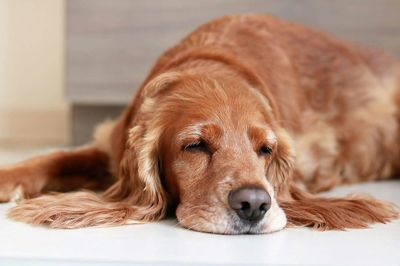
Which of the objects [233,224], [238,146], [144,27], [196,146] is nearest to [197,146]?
[196,146]

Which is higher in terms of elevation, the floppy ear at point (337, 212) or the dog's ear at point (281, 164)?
the dog's ear at point (281, 164)

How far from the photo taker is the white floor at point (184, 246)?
1438 millimetres

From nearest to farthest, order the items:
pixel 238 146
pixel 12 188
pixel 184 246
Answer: pixel 184 246
pixel 238 146
pixel 12 188

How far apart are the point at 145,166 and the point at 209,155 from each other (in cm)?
21

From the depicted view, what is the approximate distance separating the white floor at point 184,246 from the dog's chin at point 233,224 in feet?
0.06

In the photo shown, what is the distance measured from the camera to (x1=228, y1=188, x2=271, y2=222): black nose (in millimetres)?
1611

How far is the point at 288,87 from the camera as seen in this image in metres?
2.47

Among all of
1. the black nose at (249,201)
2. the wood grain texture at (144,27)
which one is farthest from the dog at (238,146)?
the wood grain texture at (144,27)

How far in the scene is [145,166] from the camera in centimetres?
189

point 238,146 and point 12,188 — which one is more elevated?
point 238,146

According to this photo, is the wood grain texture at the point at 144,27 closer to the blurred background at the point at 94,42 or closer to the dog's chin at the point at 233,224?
the blurred background at the point at 94,42

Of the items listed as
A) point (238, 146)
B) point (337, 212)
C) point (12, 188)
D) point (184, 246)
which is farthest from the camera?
point (12, 188)

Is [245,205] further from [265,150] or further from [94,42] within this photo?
[94,42]

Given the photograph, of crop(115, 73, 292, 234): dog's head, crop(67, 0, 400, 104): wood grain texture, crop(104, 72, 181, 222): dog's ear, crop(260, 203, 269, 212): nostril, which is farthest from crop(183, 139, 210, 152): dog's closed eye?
crop(67, 0, 400, 104): wood grain texture
